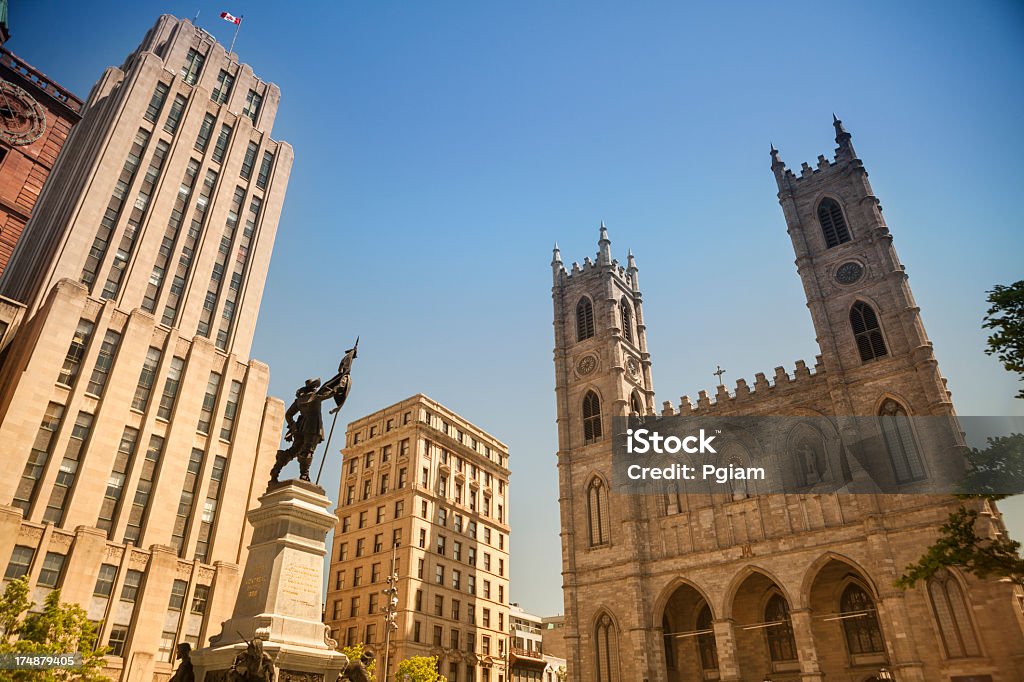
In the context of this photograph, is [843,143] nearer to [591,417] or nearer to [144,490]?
[591,417]

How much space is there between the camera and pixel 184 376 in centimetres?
3516

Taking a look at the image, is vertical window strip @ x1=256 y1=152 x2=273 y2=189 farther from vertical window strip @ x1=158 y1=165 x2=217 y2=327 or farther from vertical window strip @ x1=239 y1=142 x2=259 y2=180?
vertical window strip @ x1=158 y1=165 x2=217 y2=327

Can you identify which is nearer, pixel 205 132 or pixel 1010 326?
pixel 1010 326

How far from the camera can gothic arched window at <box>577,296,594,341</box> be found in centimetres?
5262

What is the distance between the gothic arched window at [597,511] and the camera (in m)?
43.0

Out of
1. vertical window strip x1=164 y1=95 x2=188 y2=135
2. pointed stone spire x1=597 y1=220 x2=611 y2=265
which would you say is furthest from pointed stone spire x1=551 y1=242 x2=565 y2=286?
vertical window strip x1=164 y1=95 x2=188 y2=135

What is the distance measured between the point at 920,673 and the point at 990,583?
533 centimetres

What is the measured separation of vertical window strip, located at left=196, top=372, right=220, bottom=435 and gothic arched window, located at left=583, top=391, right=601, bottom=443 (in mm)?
25812

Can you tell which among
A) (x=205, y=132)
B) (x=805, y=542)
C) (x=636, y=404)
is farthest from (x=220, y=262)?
(x=805, y=542)

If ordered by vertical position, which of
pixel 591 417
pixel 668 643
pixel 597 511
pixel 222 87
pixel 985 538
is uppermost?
pixel 222 87

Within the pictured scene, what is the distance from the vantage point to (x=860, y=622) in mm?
33938

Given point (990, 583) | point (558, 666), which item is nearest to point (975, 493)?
point (990, 583)

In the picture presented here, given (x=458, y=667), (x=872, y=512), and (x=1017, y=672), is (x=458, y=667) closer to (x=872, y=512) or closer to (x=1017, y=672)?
(x=872, y=512)
